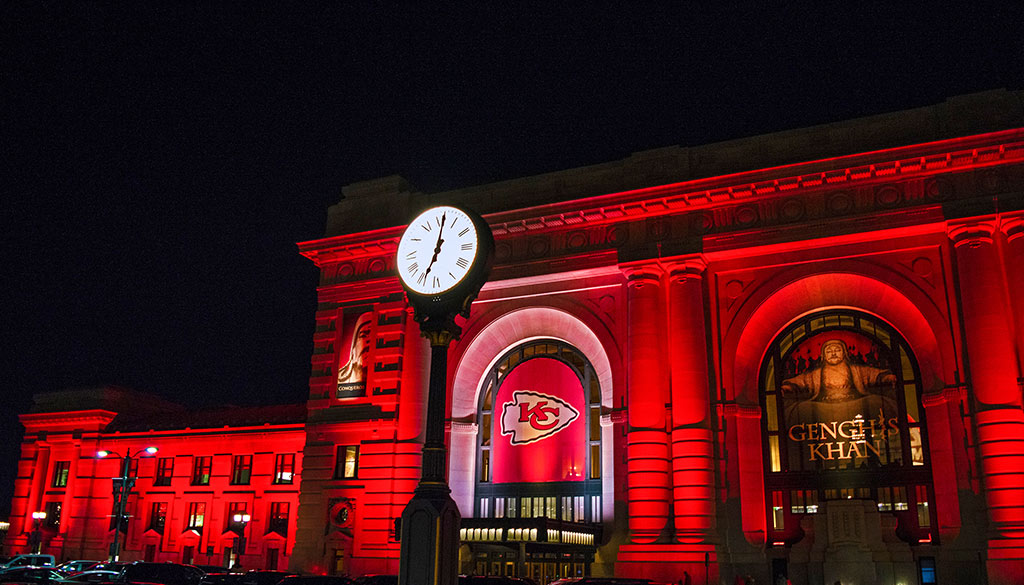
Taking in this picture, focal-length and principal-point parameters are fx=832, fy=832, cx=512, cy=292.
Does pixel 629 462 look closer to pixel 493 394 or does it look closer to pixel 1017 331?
pixel 493 394

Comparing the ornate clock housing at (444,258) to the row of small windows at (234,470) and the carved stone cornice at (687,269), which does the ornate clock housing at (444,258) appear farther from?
the row of small windows at (234,470)

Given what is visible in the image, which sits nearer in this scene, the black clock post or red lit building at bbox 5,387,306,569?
the black clock post

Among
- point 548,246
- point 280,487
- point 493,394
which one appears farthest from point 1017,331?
point 280,487

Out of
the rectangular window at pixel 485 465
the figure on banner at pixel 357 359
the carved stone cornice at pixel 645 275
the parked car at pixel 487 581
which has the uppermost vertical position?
the carved stone cornice at pixel 645 275

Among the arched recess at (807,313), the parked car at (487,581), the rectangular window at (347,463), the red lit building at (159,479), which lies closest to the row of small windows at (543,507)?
the rectangular window at (347,463)

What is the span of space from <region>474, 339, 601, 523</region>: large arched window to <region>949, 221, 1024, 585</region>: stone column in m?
14.5

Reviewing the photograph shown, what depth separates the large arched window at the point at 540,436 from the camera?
3578cm

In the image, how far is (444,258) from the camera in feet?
43.8

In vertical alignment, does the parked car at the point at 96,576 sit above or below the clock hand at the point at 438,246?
below

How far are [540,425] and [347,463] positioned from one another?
31.1 feet

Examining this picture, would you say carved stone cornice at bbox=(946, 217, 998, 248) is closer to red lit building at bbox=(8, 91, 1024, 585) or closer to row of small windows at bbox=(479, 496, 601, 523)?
red lit building at bbox=(8, 91, 1024, 585)

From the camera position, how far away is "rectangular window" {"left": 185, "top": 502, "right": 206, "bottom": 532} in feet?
168

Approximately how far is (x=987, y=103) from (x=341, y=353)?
29.7 metres

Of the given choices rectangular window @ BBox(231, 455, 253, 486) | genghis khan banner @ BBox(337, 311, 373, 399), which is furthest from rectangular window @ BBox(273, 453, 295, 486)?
genghis khan banner @ BBox(337, 311, 373, 399)
